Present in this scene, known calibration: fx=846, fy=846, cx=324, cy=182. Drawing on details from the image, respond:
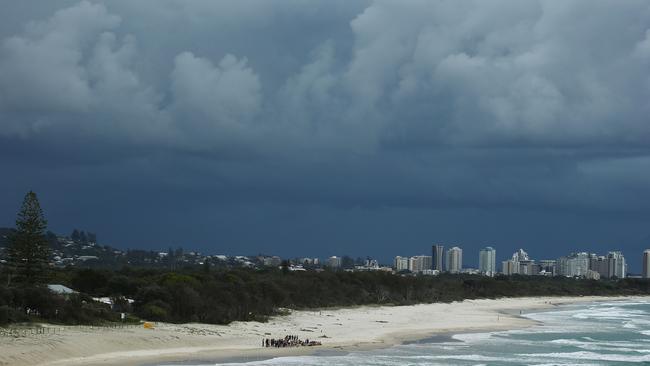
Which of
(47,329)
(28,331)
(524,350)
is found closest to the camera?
(28,331)

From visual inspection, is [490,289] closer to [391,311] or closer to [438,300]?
[438,300]

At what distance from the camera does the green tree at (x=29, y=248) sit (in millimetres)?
54188

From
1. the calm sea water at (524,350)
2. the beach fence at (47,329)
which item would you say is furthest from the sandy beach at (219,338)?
the calm sea water at (524,350)

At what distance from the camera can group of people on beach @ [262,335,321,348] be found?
132 ft

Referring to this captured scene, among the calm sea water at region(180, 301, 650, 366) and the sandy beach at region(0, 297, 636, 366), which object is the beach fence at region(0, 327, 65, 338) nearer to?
the sandy beach at region(0, 297, 636, 366)

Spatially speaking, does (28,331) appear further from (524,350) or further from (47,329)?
(524,350)

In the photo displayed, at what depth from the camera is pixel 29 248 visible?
54625mm

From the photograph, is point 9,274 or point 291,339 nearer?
point 291,339

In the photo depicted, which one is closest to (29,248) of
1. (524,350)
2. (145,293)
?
(145,293)

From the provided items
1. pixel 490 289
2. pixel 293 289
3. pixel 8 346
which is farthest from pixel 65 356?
pixel 490 289

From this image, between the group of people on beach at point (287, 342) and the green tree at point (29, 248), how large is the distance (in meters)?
19.7

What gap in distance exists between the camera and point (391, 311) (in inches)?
2921

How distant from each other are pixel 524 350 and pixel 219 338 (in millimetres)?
16587

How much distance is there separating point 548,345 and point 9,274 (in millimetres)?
34052
